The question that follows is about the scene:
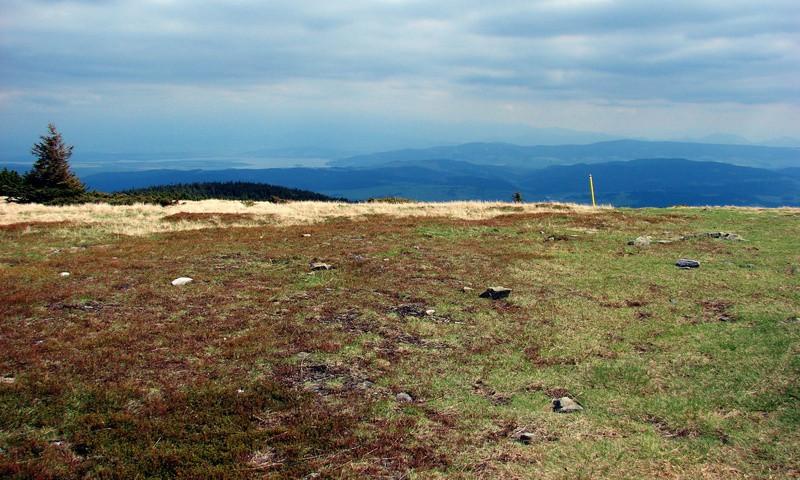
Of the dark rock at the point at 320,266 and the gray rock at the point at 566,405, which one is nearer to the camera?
the gray rock at the point at 566,405

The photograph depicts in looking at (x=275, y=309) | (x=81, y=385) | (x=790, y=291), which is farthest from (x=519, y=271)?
(x=81, y=385)

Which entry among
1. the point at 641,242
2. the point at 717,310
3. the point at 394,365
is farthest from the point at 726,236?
the point at 394,365

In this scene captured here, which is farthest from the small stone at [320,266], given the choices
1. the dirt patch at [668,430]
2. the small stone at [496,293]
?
the dirt patch at [668,430]

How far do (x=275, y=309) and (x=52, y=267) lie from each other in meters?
10.6

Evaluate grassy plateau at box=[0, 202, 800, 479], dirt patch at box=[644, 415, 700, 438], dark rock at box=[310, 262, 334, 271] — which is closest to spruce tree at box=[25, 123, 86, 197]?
grassy plateau at box=[0, 202, 800, 479]

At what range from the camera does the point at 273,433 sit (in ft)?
26.2

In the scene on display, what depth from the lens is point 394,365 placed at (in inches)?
427

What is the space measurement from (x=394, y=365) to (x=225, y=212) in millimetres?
30489

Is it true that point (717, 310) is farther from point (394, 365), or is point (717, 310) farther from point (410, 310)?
point (394, 365)

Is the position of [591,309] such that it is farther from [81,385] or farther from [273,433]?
[81,385]

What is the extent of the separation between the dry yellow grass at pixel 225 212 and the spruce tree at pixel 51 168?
50.7 feet

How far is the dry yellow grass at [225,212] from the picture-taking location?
31.3 m

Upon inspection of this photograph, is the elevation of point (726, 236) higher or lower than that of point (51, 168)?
lower

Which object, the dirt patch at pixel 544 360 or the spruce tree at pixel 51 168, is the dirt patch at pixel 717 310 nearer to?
the dirt patch at pixel 544 360
